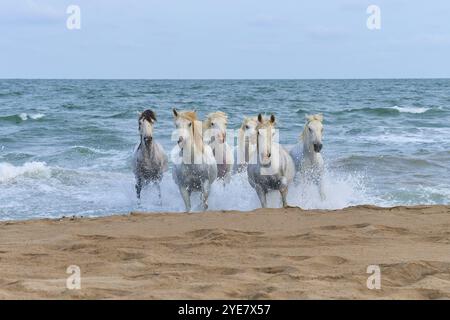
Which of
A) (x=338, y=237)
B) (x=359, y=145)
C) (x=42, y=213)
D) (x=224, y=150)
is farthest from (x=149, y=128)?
(x=359, y=145)

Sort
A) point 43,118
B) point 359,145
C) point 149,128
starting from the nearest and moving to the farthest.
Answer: point 149,128
point 359,145
point 43,118

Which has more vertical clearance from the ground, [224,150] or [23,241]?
[224,150]

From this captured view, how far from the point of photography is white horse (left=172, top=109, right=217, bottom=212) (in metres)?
8.70

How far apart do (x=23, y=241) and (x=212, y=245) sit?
201 centimetres

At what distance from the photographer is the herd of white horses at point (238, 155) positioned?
8.68 metres

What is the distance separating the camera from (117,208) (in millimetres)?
10414

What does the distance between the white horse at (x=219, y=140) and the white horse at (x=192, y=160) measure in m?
0.53

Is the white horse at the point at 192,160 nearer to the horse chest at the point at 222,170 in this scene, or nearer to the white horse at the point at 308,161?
the horse chest at the point at 222,170

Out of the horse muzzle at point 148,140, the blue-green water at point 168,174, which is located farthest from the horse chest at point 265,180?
the horse muzzle at point 148,140

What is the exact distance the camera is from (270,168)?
883 centimetres

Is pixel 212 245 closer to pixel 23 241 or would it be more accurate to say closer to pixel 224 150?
pixel 23 241

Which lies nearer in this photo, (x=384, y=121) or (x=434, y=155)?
(x=434, y=155)

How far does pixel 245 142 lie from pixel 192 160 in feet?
3.19

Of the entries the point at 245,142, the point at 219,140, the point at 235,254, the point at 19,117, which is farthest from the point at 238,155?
the point at 19,117
